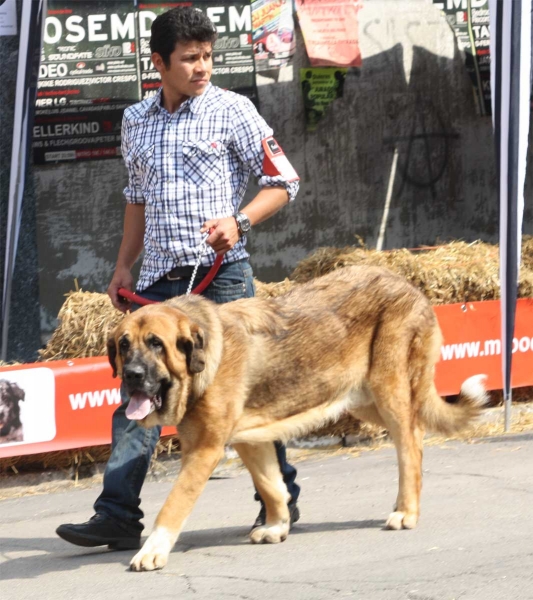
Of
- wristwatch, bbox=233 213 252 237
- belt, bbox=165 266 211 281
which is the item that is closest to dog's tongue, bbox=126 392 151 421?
belt, bbox=165 266 211 281

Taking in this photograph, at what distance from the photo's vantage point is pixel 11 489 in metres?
7.23

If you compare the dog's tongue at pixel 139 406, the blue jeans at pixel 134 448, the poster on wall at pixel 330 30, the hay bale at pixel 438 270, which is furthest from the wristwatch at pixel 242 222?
the poster on wall at pixel 330 30

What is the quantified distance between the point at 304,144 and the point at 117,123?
2149 millimetres

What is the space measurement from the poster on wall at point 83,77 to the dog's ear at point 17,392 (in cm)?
410

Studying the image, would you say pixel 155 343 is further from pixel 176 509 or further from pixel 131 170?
pixel 131 170

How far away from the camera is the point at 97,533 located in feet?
17.8

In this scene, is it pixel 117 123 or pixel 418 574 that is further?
pixel 117 123

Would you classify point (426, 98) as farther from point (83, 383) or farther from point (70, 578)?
point (70, 578)

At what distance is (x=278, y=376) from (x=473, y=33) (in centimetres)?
806

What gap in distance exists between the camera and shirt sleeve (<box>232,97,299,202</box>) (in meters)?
5.46

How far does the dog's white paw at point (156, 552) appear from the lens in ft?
16.6

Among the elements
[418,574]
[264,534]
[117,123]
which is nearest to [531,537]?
[418,574]

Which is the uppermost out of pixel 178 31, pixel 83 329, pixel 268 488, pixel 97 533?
pixel 178 31

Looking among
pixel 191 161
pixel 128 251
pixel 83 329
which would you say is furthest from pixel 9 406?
pixel 191 161
